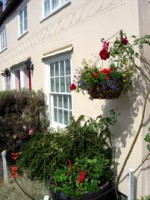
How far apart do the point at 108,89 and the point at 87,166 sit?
132cm

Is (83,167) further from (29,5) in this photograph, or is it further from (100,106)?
(29,5)

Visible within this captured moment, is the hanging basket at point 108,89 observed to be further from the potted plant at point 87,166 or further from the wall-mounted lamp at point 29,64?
the wall-mounted lamp at point 29,64

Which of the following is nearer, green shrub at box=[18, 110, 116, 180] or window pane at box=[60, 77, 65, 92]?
green shrub at box=[18, 110, 116, 180]

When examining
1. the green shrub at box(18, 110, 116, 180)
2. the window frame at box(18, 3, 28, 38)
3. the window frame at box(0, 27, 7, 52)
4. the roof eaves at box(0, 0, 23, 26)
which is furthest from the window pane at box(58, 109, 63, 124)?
the window frame at box(0, 27, 7, 52)

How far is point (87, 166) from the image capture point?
12.2 ft

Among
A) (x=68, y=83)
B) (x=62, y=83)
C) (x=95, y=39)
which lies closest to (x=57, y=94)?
(x=62, y=83)

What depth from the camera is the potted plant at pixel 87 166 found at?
3428mm

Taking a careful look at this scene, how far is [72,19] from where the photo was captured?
16.7 ft

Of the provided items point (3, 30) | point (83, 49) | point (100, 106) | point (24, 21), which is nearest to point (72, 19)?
point (83, 49)

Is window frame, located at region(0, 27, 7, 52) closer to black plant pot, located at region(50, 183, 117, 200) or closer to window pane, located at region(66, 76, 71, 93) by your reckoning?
window pane, located at region(66, 76, 71, 93)

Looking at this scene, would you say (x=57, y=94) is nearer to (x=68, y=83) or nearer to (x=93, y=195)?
(x=68, y=83)

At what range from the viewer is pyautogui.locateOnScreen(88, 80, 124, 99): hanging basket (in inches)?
127

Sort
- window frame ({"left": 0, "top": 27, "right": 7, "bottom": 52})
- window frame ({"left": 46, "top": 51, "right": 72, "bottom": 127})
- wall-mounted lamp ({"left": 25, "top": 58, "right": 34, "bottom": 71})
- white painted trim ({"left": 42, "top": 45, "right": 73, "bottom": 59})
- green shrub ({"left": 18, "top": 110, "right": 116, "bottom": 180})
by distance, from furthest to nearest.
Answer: window frame ({"left": 0, "top": 27, "right": 7, "bottom": 52}) < wall-mounted lamp ({"left": 25, "top": 58, "right": 34, "bottom": 71}) < window frame ({"left": 46, "top": 51, "right": 72, "bottom": 127}) < white painted trim ({"left": 42, "top": 45, "right": 73, "bottom": 59}) < green shrub ({"left": 18, "top": 110, "right": 116, "bottom": 180})

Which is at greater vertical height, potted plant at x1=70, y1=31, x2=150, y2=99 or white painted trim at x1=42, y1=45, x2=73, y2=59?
white painted trim at x1=42, y1=45, x2=73, y2=59
